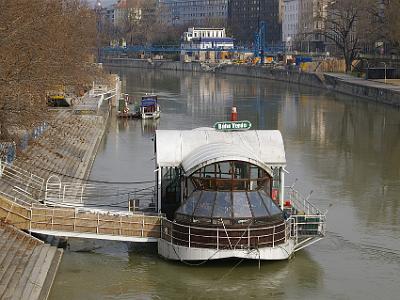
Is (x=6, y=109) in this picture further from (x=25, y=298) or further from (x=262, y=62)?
(x=262, y=62)

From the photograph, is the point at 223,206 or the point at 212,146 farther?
the point at 212,146

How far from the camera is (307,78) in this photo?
89688mm

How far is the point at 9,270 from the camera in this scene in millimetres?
16328

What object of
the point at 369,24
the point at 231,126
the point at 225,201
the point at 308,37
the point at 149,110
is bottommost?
the point at 149,110

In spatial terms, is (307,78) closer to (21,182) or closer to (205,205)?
(21,182)

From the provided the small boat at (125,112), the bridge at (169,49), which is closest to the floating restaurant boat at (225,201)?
the small boat at (125,112)

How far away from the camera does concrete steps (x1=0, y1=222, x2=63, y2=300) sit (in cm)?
A: 1548

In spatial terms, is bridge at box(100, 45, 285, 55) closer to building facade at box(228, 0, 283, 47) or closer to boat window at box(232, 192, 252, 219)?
building facade at box(228, 0, 283, 47)

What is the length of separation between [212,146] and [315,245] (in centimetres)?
386

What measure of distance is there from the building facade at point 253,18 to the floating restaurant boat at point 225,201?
527ft

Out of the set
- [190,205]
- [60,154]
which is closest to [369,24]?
[60,154]

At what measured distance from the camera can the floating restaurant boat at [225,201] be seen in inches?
696

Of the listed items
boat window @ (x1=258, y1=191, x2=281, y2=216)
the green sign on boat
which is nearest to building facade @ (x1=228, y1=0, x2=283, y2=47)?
the green sign on boat

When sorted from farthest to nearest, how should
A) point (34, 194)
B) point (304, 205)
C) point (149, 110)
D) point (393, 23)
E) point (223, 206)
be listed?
point (393, 23) → point (149, 110) → point (34, 194) → point (304, 205) → point (223, 206)
